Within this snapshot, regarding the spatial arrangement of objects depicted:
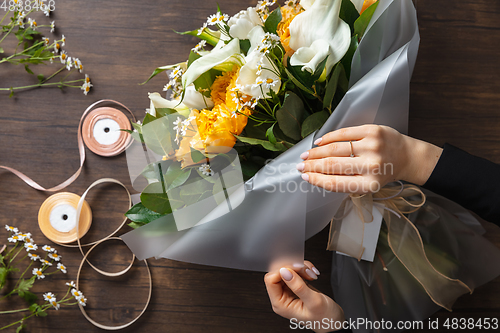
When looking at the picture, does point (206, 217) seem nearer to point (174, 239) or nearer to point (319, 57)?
point (174, 239)

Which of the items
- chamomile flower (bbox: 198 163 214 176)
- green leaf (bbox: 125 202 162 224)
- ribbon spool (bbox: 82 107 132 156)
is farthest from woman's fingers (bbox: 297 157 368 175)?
ribbon spool (bbox: 82 107 132 156)

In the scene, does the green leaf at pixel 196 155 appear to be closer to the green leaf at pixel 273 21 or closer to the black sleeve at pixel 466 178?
the green leaf at pixel 273 21

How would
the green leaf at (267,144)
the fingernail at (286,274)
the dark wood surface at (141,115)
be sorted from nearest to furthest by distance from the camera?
the green leaf at (267,144)
the fingernail at (286,274)
the dark wood surface at (141,115)

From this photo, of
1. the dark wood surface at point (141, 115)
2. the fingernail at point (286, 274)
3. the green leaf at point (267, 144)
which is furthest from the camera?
the dark wood surface at point (141, 115)

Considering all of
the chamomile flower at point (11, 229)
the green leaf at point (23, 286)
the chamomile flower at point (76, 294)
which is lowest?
the chamomile flower at point (76, 294)

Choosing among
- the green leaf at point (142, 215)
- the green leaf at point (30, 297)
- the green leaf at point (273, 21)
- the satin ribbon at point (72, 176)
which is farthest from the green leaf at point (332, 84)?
the green leaf at point (30, 297)

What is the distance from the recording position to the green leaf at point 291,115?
44cm

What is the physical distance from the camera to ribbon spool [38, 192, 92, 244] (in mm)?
797

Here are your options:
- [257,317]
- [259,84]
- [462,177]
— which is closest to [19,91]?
[259,84]

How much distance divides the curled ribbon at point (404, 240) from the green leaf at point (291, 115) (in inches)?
8.7

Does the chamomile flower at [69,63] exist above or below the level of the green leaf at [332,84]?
below

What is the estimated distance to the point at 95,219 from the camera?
81cm

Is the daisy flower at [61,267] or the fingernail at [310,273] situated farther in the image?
the daisy flower at [61,267]

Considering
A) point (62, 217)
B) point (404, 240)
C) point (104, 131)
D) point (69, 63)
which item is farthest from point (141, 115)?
point (404, 240)
